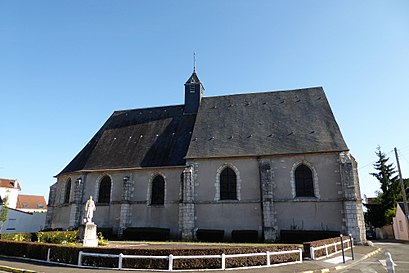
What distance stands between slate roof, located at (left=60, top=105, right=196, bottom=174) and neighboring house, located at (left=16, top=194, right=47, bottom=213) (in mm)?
44259

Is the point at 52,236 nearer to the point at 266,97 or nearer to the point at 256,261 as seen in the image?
the point at 256,261

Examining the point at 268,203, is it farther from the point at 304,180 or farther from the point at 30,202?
the point at 30,202

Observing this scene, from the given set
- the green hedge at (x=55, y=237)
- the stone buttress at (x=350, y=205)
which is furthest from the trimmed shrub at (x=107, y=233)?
the stone buttress at (x=350, y=205)

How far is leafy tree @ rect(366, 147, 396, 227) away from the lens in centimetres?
3198

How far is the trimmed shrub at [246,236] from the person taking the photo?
18.5 meters

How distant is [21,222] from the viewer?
3108cm

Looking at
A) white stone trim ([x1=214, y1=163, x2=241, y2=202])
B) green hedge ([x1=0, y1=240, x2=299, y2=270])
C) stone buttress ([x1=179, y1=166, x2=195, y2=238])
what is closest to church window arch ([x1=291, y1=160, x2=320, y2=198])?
white stone trim ([x1=214, y1=163, x2=241, y2=202])

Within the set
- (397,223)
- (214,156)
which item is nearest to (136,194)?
(214,156)

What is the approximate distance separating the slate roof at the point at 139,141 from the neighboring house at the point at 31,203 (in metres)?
44.3

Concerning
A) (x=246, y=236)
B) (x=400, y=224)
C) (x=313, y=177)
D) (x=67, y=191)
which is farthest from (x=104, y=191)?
(x=400, y=224)

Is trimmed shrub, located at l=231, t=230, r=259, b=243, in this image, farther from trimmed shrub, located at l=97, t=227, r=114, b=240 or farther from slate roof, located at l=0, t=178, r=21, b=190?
slate roof, located at l=0, t=178, r=21, b=190

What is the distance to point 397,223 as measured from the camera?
28094 millimetres

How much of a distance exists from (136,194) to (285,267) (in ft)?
48.4

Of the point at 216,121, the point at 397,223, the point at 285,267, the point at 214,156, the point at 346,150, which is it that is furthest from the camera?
the point at 397,223
